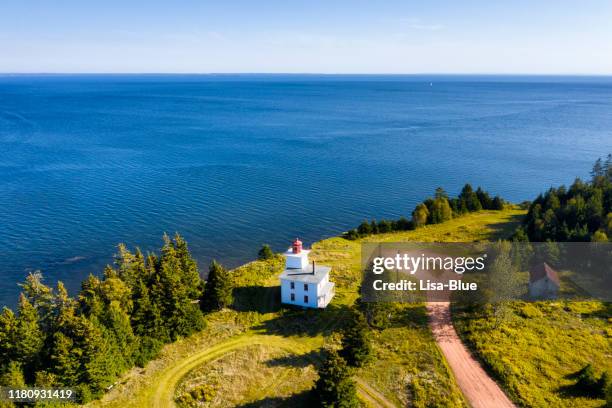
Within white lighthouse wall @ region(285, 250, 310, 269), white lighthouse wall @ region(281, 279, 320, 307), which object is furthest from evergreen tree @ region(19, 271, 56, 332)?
white lighthouse wall @ region(285, 250, 310, 269)

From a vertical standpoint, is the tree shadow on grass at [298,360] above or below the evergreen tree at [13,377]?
below

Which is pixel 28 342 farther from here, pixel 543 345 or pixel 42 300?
pixel 543 345

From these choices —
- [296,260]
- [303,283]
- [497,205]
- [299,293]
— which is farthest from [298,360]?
[497,205]

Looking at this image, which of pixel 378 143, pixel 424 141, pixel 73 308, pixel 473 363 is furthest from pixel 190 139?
pixel 473 363

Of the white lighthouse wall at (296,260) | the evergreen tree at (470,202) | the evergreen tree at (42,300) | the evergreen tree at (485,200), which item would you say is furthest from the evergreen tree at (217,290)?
the evergreen tree at (485,200)

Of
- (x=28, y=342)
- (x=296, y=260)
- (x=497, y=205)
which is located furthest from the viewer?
(x=497, y=205)

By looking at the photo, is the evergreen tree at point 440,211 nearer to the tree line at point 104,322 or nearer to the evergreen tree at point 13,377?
the tree line at point 104,322
